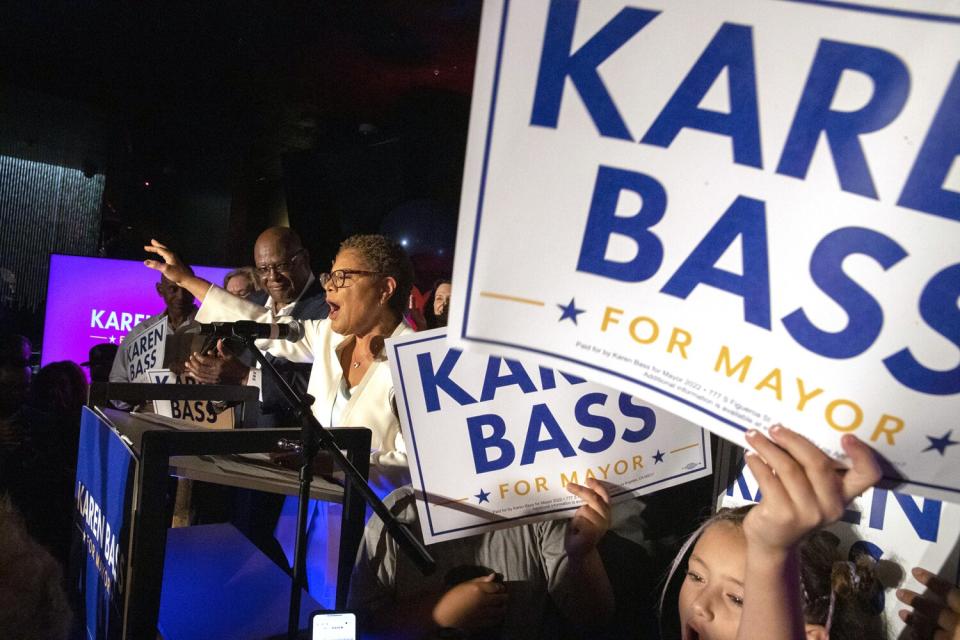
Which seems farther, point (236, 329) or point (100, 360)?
point (100, 360)

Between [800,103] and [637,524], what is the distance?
1.30 m

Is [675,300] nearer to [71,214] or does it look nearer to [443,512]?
[443,512]

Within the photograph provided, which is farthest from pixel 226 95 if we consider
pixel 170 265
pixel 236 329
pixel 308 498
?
pixel 308 498

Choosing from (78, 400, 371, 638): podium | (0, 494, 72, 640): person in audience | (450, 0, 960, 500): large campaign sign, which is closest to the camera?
(450, 0, 960, 500): large campaign sign

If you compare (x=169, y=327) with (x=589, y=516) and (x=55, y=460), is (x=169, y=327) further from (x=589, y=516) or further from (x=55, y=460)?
(x=589, y=516)

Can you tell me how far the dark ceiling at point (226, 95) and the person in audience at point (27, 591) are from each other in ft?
15.9

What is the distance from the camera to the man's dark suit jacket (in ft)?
10.6

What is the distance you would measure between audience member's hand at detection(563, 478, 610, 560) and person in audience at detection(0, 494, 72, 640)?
3.04 ft

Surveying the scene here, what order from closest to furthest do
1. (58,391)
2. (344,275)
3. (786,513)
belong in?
(786,513), (344,275), (58,391)

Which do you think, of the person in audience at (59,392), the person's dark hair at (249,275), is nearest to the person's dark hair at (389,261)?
the person in audience at (59,392)

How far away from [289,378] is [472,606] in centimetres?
204

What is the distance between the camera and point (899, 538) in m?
1.50

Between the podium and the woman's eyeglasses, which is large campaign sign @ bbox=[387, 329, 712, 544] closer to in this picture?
the podium

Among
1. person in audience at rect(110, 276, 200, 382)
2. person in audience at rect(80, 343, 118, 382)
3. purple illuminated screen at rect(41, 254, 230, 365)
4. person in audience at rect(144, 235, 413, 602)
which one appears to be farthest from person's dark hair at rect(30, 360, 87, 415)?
purple illuminated screen at rect(41, 254, 230, 365)
